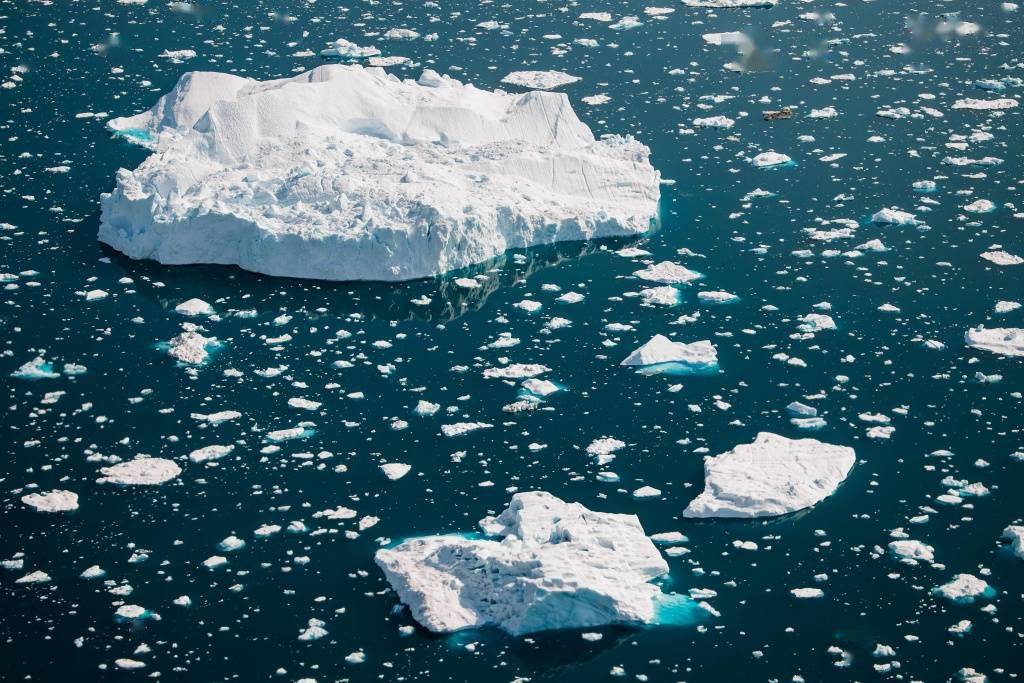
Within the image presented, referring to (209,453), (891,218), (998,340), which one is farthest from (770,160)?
(209,453)

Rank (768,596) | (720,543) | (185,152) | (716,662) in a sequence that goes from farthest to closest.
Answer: (185,152) < (720,543) < (768,596) < (716,662)

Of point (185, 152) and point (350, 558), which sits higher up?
point (185, 152)

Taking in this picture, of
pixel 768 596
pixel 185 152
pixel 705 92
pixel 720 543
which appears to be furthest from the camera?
pixel 705 92

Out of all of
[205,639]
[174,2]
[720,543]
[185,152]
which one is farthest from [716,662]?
[174,2]

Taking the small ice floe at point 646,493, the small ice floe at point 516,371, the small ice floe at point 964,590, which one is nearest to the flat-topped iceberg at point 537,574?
the small ice floe at point 646,493

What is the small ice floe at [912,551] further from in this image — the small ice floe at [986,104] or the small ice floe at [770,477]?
the small ice floe at [986,104]

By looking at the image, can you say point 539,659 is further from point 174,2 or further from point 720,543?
point 174,2
